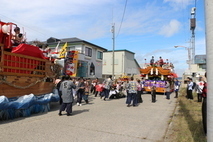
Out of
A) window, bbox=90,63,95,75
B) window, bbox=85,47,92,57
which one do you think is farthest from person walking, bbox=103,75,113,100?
window, bbox=90,63,95,75

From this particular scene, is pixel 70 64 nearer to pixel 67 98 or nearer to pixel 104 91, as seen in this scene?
pixel 104 91

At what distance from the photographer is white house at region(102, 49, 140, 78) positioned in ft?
121

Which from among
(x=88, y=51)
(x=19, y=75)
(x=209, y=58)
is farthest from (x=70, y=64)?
(x=88, y=51)

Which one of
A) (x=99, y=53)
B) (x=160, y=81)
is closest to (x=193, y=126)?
(x=160, y=81)

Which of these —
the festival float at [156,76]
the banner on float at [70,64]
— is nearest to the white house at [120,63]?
the festival float at [156,76]

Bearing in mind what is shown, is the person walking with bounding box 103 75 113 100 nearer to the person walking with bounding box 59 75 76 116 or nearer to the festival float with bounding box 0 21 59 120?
the festival float with bounding box 0 21 59 120

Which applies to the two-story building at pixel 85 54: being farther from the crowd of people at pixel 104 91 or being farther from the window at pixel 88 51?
the crowd of people at pixel 104 91

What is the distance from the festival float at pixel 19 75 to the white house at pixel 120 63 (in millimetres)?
28350

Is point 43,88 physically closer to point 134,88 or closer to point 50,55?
point 50,55

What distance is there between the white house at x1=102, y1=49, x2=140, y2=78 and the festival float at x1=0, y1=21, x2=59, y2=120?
28.3 meters

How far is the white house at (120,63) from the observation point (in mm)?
36938

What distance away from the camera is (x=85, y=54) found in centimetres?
2459

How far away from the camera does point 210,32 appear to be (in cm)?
259

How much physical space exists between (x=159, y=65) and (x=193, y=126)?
1453cm
